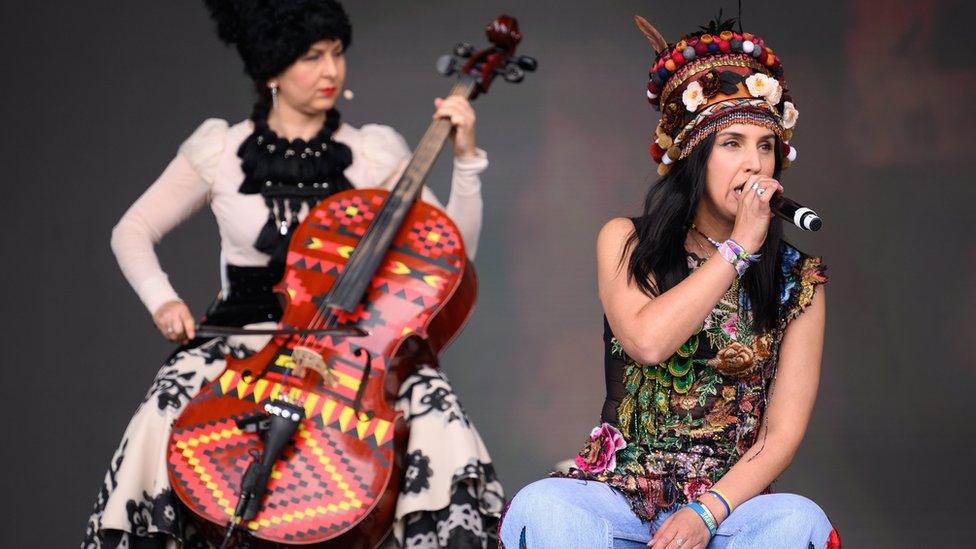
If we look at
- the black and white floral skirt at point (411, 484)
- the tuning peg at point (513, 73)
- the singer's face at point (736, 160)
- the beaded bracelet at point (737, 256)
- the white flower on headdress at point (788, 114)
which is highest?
the white flower on headdress at point (788, 114)

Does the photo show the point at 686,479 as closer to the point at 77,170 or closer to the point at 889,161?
the point at 889,161

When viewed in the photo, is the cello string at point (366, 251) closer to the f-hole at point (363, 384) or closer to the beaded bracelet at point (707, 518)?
the f-hole at point (363, 384)

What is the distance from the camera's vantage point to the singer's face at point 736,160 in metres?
2.34

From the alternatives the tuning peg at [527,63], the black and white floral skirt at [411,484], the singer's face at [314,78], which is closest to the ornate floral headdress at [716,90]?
the tuning peg at [527,63]

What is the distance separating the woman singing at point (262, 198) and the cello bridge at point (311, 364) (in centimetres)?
18

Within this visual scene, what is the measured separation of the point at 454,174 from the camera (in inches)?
114

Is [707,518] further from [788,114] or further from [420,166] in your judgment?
[420,166]

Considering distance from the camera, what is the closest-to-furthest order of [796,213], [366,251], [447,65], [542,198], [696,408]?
[796,213] < [696,408] < [366,251] < [447,65] < [542,198]

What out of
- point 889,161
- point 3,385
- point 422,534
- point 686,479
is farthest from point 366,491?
point 889,161

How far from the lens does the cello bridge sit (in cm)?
250

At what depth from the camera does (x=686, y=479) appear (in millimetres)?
2285

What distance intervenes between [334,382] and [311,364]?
0.05m

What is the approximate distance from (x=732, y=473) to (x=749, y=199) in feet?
1.47

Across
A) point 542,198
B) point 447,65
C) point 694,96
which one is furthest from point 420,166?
point 542,198
